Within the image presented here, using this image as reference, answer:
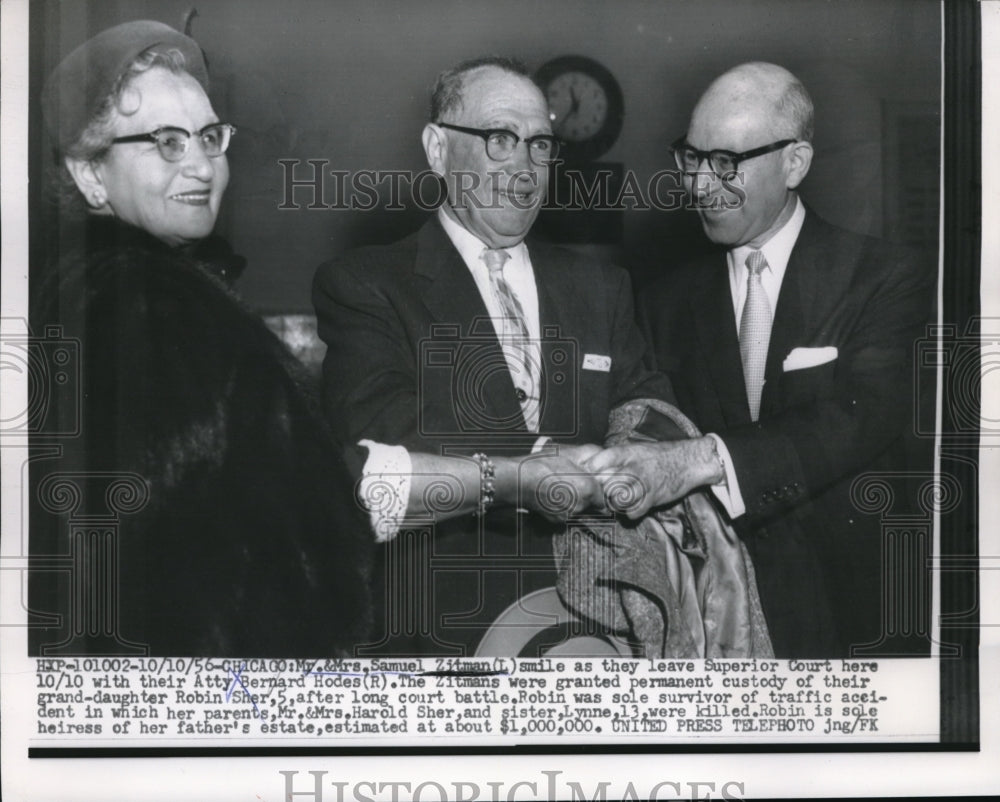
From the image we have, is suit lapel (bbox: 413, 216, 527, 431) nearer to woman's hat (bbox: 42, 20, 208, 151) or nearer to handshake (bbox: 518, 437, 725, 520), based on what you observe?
handshake (bbox: 518, 437, 725, 520)

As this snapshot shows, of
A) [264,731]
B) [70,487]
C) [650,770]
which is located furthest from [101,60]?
[650,770]

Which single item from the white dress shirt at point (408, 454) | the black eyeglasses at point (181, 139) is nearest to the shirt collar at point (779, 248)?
the white dress shirt at point (408, 454)

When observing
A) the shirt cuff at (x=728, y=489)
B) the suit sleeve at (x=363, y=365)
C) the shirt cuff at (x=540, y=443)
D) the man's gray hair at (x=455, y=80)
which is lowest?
the shirt cuff at (x=728, y=489)

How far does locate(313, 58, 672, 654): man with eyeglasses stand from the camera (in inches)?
153

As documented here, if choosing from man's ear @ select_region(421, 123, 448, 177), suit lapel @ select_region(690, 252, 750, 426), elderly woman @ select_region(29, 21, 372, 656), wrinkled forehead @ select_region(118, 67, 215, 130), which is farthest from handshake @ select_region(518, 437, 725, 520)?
wrinkled forehead @ select_region(118, 67, 215, 130)

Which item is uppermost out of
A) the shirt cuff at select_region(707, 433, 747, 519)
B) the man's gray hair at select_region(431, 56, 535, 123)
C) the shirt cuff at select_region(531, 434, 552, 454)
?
the man's gray hair at select_region(431, 56, 535, 123)

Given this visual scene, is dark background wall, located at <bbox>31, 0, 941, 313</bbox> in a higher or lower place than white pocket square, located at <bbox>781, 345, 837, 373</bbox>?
higher

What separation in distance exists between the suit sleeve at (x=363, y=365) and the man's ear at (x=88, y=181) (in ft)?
2.44

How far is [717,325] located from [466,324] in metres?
0.83

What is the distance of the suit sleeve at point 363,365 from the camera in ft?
12.8

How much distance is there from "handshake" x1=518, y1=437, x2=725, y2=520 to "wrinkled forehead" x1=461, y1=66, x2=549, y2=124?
1.09m

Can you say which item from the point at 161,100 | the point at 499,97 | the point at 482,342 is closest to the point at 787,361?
the point at 482,342

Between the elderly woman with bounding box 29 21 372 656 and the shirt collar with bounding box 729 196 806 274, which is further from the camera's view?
the shirt collar with bounding box 729 196 806 274

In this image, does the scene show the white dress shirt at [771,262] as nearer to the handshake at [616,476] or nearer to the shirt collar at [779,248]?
the shirt collar at [779,248]
